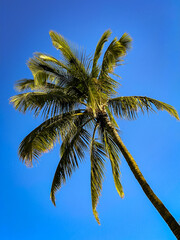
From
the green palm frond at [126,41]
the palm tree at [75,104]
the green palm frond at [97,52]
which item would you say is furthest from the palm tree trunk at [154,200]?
the green palm frond at [126,41]

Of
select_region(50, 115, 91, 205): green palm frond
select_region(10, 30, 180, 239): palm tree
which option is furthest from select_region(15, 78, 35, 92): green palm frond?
select_region(50, 115, 91, 205): green palm frond

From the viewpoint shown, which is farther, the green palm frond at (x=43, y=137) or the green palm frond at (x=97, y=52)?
the green palm frond at (x=97, y=52)

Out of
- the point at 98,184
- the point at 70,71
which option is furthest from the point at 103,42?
the point at 98,184

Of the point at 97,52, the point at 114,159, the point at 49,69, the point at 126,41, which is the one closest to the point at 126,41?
the point at 126,41

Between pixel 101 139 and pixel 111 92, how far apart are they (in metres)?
1.90

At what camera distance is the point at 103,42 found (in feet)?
24.8

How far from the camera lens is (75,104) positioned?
26.0 ft

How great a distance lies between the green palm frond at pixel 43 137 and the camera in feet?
21.8

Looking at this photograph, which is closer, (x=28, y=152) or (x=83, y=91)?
(x=28, y=152)

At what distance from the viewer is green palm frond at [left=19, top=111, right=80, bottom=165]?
663 cm

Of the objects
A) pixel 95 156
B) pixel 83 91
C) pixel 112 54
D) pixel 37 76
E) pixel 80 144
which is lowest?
pixel 95 156

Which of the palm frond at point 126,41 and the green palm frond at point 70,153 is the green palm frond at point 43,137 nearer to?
the green palm frond at point 70,153

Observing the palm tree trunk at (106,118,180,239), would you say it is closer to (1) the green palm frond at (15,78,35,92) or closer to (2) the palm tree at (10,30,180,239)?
(2) the palm tree at (10,30,180,239)

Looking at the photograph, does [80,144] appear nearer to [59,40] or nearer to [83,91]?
[83,91]
